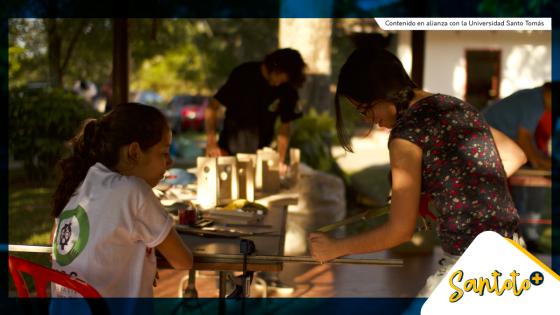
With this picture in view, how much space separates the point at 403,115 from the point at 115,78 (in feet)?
9.45

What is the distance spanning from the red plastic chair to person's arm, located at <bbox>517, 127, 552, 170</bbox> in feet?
13.0

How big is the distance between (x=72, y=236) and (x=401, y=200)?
2.84 ft

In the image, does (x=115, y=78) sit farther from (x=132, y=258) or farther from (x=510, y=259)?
(x=510, y=259)

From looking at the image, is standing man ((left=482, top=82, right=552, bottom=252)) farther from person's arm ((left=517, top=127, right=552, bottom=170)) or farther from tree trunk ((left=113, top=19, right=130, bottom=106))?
tree trunk ((left=113, top=19, right=130, bottom=106))

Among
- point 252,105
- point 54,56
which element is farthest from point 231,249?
point 54,56

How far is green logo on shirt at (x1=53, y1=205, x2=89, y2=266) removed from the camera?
2.14 metres

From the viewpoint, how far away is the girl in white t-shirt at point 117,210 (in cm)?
213

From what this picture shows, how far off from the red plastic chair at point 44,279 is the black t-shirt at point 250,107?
9.20 ft

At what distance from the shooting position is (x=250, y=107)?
4.91 m

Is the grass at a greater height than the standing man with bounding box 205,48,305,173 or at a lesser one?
lesser

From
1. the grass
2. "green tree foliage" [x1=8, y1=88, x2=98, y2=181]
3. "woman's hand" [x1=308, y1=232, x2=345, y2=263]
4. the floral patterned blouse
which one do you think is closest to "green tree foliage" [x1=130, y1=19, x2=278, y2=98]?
the grass

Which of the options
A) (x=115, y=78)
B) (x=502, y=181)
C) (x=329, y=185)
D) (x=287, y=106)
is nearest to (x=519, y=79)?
(x=329, y=185)

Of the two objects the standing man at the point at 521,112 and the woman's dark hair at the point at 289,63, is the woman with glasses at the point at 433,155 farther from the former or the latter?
the standing man at the point at 521,112

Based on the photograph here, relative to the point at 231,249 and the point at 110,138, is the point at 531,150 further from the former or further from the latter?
the point at 110,138
